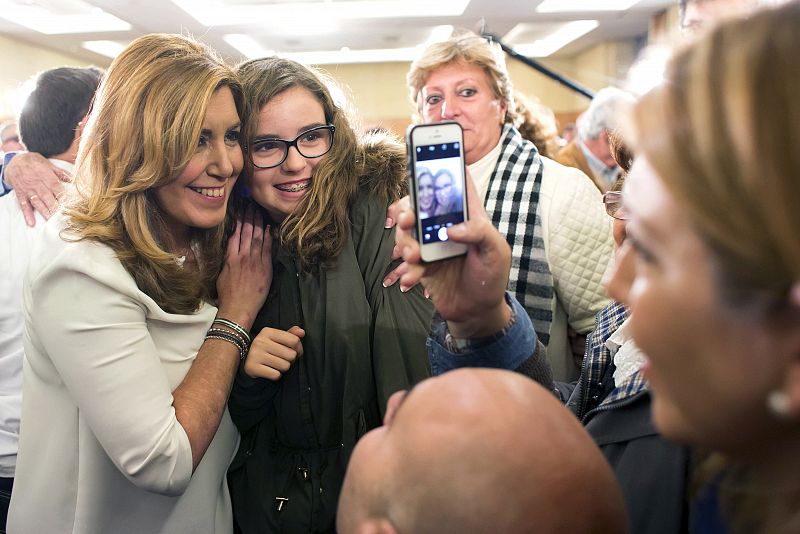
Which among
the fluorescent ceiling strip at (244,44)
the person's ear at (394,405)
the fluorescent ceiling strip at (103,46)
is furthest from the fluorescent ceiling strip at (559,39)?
the person's ear at (394,405)

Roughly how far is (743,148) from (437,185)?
0.67m

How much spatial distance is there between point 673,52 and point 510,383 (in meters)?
0.39

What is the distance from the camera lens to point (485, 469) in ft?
2.16

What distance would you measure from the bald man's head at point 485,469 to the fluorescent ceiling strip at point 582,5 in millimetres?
8738

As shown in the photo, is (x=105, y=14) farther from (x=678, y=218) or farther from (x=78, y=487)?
(x=678, y=218)

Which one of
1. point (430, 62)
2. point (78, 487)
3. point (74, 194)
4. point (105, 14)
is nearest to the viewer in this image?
point (78, 487)

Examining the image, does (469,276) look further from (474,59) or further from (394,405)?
(474,59)

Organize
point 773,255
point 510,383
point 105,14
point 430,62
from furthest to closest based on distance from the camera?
point 105,14 → point 430,62 → point 510,383 → point 773,255

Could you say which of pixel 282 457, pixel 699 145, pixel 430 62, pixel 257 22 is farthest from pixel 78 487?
pixel 257 22

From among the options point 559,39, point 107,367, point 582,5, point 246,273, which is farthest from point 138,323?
point 559,39

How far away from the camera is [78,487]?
1321 mm

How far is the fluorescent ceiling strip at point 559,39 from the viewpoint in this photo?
10000 mm

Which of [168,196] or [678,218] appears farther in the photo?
[168,196]

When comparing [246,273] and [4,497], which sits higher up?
[246,273]
